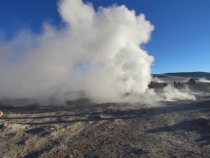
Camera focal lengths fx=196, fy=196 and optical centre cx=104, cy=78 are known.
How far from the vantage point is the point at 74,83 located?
27172mm

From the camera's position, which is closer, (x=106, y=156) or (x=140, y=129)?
(x=106, y=156)

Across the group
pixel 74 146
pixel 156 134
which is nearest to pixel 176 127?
pixel 156 134

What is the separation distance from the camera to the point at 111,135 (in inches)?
310

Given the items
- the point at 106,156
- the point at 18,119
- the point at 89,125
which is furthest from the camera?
the point at 18,119

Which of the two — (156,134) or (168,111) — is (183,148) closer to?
(156,134)

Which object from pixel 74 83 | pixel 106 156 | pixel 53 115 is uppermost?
pixel 74 83

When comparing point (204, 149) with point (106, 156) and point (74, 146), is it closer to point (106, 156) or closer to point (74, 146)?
point (106, 156)

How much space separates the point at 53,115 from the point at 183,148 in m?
7.72

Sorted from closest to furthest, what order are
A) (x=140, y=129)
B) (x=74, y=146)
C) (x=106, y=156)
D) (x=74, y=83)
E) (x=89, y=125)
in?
1. (x=106, y=156)
2. (x=74, y=146)
3. (x=140, y=129)
4. (x=89, y=125)
5. (x=74, y=83)

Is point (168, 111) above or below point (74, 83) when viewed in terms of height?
below

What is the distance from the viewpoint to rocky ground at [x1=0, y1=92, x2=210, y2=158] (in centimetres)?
639

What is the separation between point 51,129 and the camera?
8734 millimetres

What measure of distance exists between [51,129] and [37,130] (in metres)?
0.64

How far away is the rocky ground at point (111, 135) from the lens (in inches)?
251
